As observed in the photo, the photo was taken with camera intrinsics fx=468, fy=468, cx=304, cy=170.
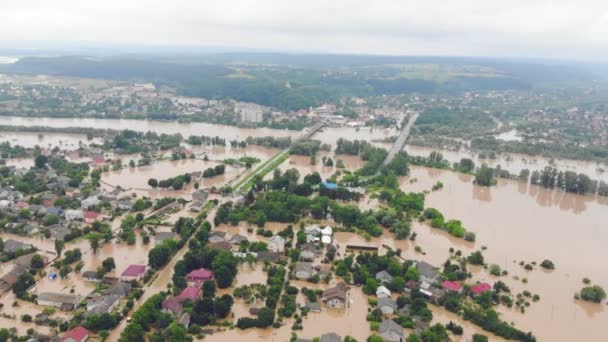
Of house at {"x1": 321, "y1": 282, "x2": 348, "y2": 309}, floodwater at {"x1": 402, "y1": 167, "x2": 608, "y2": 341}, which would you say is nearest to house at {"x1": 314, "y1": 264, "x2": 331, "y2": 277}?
house at {"x1": 321, "y1": 282, "x2": 348, "y2": 309}

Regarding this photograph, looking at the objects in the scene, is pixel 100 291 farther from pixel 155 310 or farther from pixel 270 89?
pixel 270 89

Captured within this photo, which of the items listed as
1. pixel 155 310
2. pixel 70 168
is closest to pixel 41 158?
pixel 70 168

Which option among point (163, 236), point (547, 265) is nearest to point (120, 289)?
point (163, 236)

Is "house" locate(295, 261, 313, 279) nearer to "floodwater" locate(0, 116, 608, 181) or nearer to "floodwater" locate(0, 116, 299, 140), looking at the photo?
"floodwater" locate(0, 116, 608, 181)

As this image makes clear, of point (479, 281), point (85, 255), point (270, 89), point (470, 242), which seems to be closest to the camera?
point (479, 281)

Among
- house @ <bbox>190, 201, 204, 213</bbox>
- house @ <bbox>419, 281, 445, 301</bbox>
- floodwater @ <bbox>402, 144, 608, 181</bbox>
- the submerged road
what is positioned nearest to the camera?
house @ <bbox>419, 281, 445, 301</bbox>

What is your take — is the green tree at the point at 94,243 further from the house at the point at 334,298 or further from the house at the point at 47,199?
the house at the point at 334,298

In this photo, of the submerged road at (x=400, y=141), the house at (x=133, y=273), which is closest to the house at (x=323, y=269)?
the house at (x=133, y=273)
